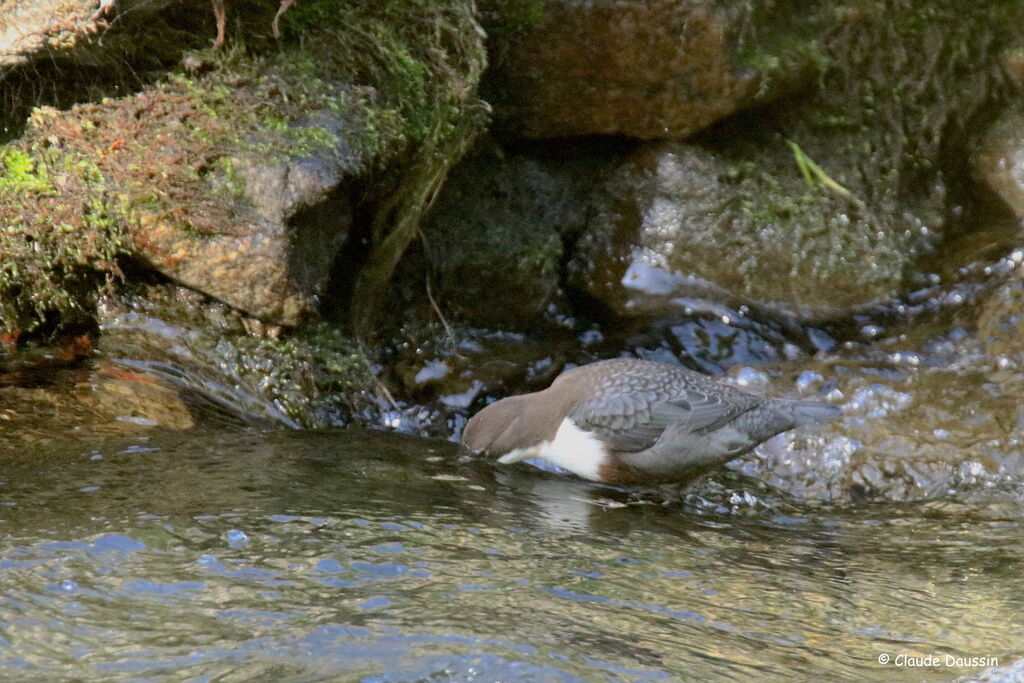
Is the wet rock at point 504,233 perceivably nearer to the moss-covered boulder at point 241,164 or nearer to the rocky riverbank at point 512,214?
the rocky riverbank at point 512,214

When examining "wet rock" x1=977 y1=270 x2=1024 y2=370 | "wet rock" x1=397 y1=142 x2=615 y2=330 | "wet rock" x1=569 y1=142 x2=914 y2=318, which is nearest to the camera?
"wet rock" x1=977 y1=270 x2=1024 y2=370

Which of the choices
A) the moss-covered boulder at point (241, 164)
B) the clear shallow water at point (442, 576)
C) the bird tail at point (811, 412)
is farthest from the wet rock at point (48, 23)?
the bird tail at point (811, 412)

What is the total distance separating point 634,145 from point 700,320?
112cm

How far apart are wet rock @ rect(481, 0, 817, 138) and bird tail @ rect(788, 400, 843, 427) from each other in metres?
1.93

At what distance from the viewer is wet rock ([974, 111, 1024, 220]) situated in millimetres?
6277

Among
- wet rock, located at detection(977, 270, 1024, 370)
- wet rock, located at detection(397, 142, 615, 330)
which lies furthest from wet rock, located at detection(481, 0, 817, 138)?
wet rock, located at detection(977, 270, 1024, 370)

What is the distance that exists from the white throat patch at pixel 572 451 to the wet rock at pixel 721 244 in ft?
4.85

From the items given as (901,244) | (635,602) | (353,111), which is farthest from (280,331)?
(901,244)

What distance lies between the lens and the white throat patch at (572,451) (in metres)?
4.80

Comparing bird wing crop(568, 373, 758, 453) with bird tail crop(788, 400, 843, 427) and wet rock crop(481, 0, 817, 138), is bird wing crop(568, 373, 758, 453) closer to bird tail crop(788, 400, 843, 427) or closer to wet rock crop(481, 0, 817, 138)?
bird tail crop(788, 400, 843, 427)

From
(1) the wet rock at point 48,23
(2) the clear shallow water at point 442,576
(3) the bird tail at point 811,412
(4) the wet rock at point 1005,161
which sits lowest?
(2) the clear shallow water at point 442,576

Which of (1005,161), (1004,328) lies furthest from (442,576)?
(1005,161)

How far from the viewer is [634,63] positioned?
18.9 ft

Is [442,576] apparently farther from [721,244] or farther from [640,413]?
[721,244]
